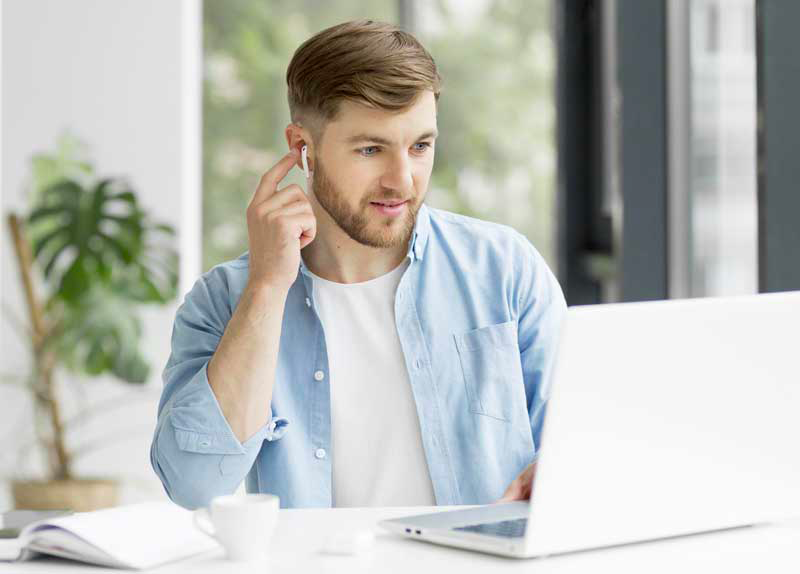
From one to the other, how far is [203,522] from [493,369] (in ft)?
2.50

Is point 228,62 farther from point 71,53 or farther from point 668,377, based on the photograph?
point 668,377

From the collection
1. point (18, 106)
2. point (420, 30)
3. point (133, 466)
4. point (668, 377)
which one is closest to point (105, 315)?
point (133, 466)

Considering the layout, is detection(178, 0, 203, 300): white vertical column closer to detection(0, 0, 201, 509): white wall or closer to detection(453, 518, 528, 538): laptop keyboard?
detection(0, 0, 201, 509): white wall

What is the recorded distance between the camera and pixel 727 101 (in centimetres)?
273

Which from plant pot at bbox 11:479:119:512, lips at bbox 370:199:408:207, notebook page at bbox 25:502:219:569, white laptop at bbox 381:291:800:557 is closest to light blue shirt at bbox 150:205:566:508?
lips at bbox 370:199:408:207

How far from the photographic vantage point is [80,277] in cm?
398

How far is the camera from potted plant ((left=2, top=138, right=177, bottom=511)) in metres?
4.00

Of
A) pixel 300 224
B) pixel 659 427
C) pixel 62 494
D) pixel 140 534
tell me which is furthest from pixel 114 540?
pixel 62 494

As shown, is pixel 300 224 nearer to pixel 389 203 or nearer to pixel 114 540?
pixel 389 203

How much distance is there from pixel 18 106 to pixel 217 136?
107 centimetres

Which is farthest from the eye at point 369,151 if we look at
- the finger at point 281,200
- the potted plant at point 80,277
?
the potted plant at point 80,277

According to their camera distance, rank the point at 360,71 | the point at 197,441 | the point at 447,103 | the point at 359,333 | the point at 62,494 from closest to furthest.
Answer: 1. the point at 197,441
2. the point at 360,71
3. the point at 359,333
4. the point at 62,494
5. the point at 447,103

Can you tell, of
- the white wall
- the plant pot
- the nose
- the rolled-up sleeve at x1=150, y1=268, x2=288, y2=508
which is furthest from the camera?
the white wall

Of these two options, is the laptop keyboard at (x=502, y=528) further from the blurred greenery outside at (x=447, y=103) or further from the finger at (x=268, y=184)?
the blurred greenery outside at (x=447, y=103)
